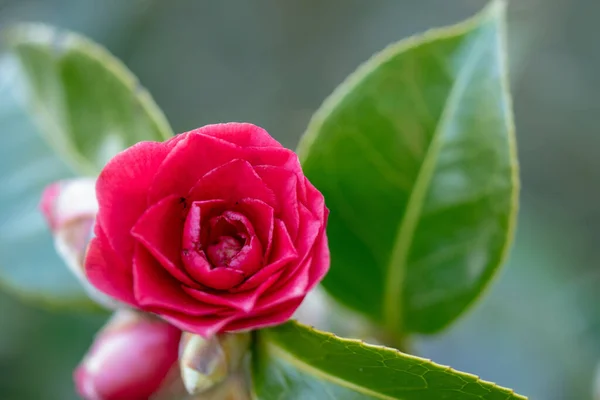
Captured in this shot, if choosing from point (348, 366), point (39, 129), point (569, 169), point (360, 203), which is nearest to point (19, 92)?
point (39, 129)

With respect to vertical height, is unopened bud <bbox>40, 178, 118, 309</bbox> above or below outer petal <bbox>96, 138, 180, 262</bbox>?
below

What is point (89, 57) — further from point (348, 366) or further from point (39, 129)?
point (348, 366)

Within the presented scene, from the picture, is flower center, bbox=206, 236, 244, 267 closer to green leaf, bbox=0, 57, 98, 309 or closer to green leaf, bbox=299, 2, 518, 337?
green leaf, bbox=299, 2, 518, 337

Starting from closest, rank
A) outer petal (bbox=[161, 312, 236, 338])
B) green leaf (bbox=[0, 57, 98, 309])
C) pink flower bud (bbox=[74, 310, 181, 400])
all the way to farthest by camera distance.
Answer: outer petal (bbox=[161, 312, 236, 338])
pink flower bud (bbox=[74, 310, 181, 400])
green leaf (bbox=[0, 57, 98, 309])

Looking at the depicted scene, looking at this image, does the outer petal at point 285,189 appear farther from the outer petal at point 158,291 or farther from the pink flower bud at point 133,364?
the pink flower bud at point 133,364

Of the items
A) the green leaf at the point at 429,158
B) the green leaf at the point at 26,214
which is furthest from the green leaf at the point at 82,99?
the green leaf at the point at 429,158

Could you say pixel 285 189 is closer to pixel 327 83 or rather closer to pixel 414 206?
pixel 414 206

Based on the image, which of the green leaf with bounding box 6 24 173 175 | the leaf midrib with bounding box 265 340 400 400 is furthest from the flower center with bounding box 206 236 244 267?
the green leaf with bounding box 6 24 173 175
